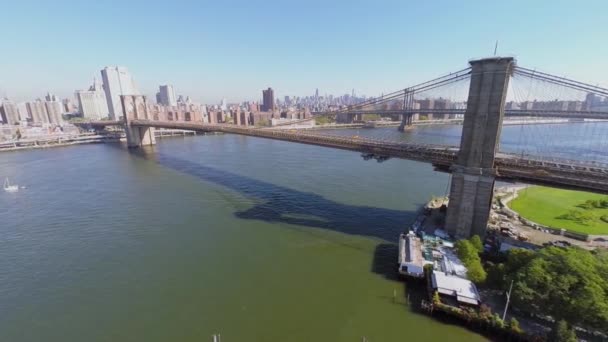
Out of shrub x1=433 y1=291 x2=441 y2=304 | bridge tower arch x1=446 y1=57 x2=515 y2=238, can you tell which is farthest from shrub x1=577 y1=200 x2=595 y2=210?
shrub x1=433 y1=291 x2=441 y2=304

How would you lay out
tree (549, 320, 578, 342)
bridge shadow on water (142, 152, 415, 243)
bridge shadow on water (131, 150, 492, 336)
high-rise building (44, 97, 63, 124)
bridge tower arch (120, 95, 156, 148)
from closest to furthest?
tree (549, 320, 578, 342) → bridge shadow on water (131, 150, 492, 336) → bridge shadow on water (142, 152, 415, 243) → bridge tower arch (120, 95, 156, 148) → high-rise building (44, 97, 63, 124)

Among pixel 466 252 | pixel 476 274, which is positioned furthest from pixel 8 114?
pixel 476 274

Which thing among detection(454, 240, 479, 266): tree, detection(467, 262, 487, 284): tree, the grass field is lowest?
the grass field

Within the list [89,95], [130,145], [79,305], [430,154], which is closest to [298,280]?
[79,305]

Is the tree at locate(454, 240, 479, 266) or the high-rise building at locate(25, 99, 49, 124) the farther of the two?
the high-rise building at locate(25, 99, 49, 124)

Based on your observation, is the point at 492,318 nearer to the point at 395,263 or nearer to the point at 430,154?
the point at 395,263

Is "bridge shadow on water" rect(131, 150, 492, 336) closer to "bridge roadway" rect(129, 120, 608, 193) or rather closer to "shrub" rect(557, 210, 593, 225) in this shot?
"bridge roadway" rect(129, 120, 608, 193)
